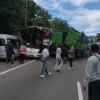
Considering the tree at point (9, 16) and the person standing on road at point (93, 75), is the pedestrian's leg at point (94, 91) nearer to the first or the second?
the person standing on road at point (93, 75)

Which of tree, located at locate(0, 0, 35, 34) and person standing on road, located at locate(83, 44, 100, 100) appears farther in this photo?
tree, located at locate(0, 0, 35, 34)

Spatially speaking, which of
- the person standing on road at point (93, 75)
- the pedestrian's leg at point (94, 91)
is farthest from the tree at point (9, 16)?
the pedestrian's leg at point (94, 91)

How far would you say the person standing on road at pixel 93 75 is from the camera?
22.9 ft

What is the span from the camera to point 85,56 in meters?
42.9

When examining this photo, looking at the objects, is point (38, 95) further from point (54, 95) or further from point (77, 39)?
point (77, 39)

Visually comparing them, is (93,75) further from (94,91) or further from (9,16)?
(9,16)

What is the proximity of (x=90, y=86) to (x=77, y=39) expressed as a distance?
28930 mm

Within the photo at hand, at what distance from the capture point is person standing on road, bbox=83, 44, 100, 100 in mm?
6965

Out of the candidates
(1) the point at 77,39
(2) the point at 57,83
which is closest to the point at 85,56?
(1) the point at 77,39

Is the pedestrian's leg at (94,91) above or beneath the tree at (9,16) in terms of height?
beneath

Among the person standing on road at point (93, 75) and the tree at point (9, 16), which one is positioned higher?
the tree at point (9, 16)

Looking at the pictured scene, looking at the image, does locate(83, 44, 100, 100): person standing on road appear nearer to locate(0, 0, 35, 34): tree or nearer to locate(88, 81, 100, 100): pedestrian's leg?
locate(88, 81, 100, 100): pedestrian's leg

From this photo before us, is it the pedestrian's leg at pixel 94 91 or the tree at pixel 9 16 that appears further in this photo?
the tree at pixel 9 16

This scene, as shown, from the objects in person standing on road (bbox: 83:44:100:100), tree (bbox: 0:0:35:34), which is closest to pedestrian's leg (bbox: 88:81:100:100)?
person standing on road (bbox: 83:44:100:100)
